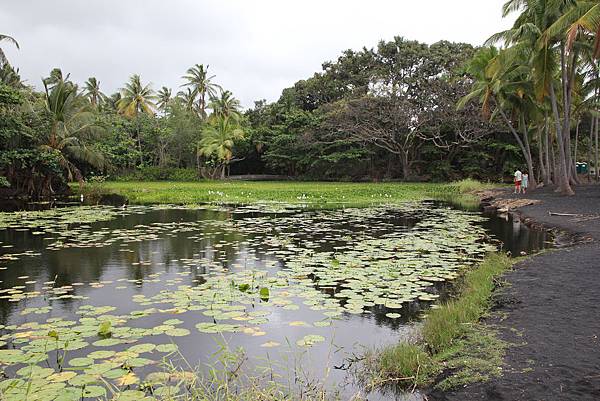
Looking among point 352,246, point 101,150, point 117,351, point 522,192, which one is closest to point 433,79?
point 522,192

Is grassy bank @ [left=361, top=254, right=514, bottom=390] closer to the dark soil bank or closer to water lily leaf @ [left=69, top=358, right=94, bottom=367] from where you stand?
the dark soil bank

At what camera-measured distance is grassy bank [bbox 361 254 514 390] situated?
4164 millimetres

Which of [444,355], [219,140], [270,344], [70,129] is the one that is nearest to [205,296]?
[270,344]

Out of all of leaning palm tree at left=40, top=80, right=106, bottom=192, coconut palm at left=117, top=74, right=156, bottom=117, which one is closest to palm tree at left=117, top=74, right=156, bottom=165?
coconut palm at left=117, top=74, right=156, bottom=117

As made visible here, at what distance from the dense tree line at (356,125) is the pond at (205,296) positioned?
11070mm

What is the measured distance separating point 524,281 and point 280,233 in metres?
6.95

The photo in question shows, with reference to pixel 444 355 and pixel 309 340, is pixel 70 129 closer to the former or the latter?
pixel 309 340

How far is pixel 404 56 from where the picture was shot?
39.3 meters

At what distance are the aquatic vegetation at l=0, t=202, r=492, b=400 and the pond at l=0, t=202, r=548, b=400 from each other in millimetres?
23

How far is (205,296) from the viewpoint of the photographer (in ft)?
21.8

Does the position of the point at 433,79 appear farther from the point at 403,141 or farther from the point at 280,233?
the point at 280,233

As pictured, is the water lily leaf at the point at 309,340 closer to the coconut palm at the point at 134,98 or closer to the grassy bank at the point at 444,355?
A: the grassy bank at the point at 444,355

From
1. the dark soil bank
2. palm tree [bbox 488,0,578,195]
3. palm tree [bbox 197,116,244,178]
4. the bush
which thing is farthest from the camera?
the bush

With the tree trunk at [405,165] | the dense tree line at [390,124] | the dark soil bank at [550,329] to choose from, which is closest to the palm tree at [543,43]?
the dark soil bank at [550,329]
